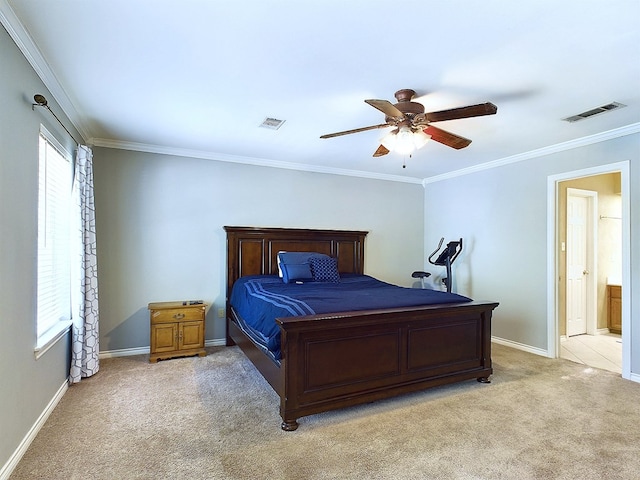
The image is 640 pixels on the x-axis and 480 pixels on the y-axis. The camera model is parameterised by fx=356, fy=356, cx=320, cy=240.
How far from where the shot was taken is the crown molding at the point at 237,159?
4090 mm

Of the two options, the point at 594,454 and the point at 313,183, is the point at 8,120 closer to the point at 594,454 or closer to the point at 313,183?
the point at 313,183

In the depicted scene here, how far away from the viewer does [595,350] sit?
4445 mm

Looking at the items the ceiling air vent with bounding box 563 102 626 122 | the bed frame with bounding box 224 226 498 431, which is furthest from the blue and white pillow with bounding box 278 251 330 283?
the ceiling air vent with bounding box 563 102 626 122

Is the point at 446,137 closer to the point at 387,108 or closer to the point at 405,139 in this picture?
the point at 405,139

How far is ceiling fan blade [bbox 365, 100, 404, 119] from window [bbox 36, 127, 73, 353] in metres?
2.30

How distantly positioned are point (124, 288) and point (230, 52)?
10.1ft

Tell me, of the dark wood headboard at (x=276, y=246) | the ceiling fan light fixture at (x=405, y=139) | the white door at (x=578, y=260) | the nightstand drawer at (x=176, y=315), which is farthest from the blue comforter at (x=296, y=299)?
the white door at (x=578, y=260)

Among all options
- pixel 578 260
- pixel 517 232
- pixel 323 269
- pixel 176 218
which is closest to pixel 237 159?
pixel 176 218

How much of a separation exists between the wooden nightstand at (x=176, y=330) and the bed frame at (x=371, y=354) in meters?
0.56

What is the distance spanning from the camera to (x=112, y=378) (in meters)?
3.35

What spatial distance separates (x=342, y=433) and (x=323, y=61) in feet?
8.08

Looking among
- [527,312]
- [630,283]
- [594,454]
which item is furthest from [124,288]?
[630,283]

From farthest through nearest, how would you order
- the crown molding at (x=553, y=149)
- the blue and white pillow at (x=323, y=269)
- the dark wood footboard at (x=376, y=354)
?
the blue and white pillow at (x=323, y=269)
the crown molding at (x=553, y=149)
the dark wood footboard at (x=376, y=354)

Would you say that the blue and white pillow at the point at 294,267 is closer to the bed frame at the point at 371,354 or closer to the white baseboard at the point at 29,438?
the bed frame at the point at 371,354
